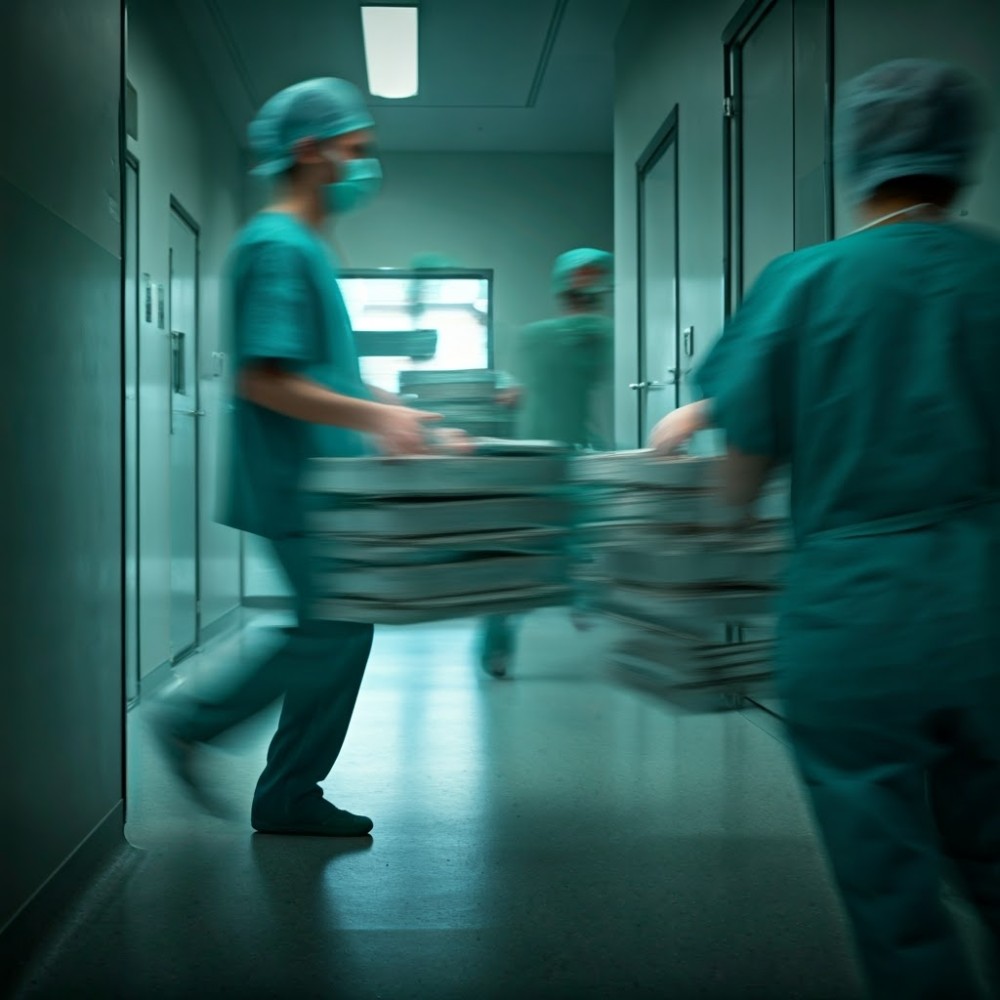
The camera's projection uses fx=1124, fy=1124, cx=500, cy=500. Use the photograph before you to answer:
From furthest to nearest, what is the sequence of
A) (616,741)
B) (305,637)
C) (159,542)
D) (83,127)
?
(159,542), (616,741), (83,127), (305,637)

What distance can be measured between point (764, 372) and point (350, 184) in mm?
1122

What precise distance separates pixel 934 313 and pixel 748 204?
9.15ft

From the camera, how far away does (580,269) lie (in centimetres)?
426

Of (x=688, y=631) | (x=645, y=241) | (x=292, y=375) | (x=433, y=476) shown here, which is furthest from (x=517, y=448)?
(x=645, y=241)

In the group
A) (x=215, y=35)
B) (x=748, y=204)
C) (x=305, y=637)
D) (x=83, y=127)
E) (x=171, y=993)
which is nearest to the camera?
(x=171, y=993)

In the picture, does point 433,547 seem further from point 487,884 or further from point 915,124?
point 487,884

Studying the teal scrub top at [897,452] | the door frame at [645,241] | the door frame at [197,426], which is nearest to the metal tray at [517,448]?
the teal scrub top at [897,452]

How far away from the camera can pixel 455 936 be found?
192 cm

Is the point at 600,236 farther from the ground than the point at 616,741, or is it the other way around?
the point at 600,236

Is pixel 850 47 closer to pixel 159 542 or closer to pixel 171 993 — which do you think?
pixel 171 993

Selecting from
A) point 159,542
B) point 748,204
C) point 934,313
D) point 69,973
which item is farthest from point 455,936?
point 159,542

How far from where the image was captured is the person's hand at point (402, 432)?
159 centimetres

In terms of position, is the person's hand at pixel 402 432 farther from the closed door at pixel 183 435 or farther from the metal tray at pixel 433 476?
the closed door at pixel 183 435

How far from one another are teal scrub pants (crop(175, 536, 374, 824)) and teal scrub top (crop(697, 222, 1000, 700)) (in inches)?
28.1
